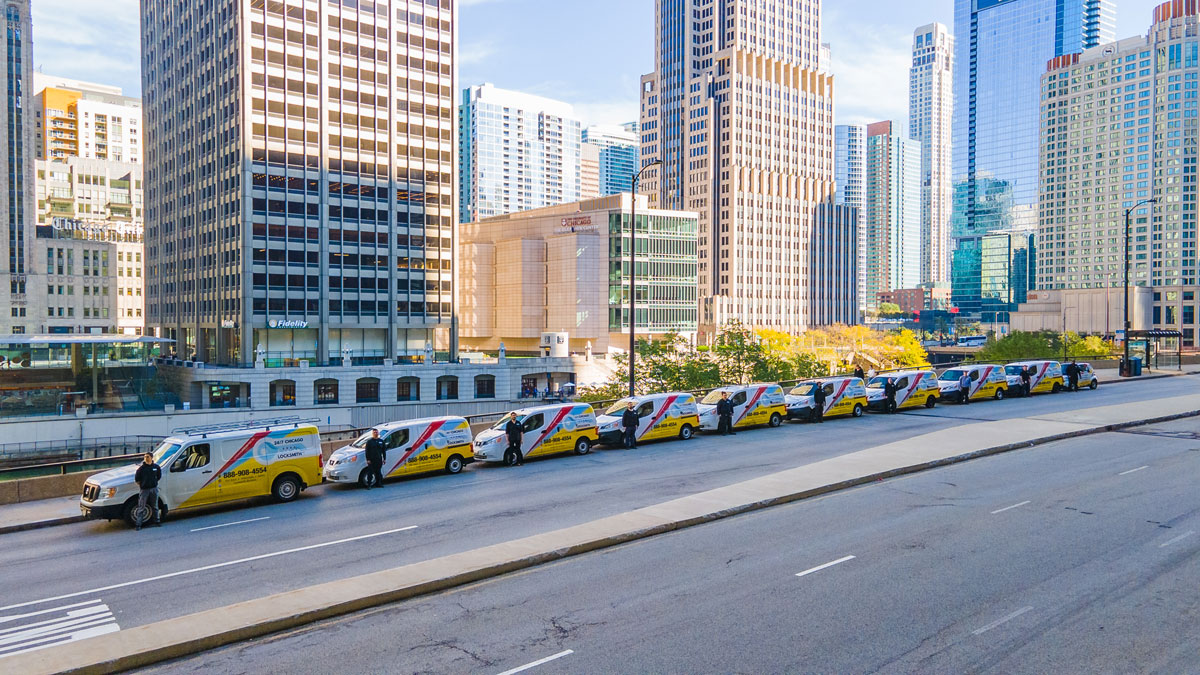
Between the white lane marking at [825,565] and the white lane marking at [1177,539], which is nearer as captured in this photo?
the white lane marking at [825,565]

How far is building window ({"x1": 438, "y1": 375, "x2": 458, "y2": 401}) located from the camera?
85.2 meters

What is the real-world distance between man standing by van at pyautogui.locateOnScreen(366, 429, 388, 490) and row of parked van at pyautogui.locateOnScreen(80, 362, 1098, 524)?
0.38ft

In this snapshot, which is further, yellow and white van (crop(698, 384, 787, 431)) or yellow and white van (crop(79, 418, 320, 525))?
yellow and white van (crop(698, 384, 787, 431))

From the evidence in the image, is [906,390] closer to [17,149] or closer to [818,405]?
[818,405]

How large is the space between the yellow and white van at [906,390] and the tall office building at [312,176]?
62.1 meters

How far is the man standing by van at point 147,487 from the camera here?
19938 mm

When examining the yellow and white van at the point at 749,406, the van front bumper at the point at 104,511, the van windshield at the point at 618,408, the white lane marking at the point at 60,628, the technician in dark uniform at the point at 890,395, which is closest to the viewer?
the white lane marking at the point at 60,628

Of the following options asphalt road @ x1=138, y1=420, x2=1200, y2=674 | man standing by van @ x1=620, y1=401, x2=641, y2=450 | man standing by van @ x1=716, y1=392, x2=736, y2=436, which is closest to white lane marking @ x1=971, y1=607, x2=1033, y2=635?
asphalt road @ x1=138, y1=420, x2=1200, y2=674

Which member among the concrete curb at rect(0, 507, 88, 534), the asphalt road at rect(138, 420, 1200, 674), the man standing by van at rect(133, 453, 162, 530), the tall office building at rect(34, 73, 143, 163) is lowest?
the concrete curb at rect(0, 507, 88, 534)

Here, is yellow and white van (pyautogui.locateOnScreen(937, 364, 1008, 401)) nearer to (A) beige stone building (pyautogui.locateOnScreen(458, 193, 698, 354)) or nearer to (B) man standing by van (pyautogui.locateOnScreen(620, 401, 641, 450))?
(B) man standing by van (pyautogui.locateOnScreen(620, 401, 641, 450))

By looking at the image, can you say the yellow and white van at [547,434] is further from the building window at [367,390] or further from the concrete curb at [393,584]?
the building window at [367,390]

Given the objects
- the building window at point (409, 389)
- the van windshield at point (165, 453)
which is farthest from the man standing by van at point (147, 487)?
the building window at point (409, 389)

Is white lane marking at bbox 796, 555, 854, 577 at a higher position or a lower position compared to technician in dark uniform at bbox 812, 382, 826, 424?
lower

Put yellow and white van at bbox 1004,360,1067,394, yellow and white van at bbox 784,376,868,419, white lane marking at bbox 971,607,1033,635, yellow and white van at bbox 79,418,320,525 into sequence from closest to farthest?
white lane marking at bbox 971,607,1033,635, yellow and white van at bbox 79,418,320,525, yellow and white van at bbox 784,376,868,419, yellow and white van at bbox 1004,360,1067,394
